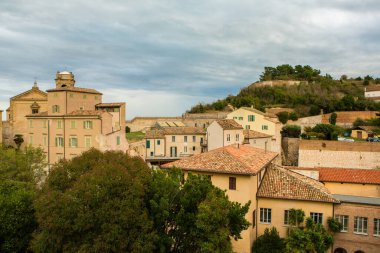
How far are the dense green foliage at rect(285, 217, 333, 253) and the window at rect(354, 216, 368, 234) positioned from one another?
2233 millimetres

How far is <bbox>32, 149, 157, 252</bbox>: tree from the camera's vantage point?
14602 mm

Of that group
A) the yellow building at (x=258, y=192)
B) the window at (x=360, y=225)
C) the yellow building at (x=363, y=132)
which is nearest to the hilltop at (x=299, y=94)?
the yellow building at (x=363, y=132)

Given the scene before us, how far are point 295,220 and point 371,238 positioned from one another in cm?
475

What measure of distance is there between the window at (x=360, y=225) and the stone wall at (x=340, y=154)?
2138cm

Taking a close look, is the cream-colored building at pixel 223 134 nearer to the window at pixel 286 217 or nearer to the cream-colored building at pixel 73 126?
the cream-colored building at pixel 73 126

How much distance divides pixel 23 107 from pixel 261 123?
1443 inches

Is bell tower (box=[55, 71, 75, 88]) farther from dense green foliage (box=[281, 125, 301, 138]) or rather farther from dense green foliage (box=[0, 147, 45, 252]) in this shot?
dense green foliage (box=[281, 125, 301, 138])

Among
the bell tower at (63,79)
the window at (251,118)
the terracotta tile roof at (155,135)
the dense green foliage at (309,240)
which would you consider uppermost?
the bell tower at (63,79)

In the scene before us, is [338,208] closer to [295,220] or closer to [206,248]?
[295,220]

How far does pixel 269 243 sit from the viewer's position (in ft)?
64.6

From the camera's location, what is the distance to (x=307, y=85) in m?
92.2

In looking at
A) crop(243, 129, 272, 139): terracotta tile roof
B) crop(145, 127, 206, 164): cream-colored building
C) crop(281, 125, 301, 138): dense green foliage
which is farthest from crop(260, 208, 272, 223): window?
crop(281, 125, 301, 138): dense green foliage

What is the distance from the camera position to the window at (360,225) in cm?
1984

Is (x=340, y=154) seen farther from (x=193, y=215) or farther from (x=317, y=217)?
(x=193, y=215)
